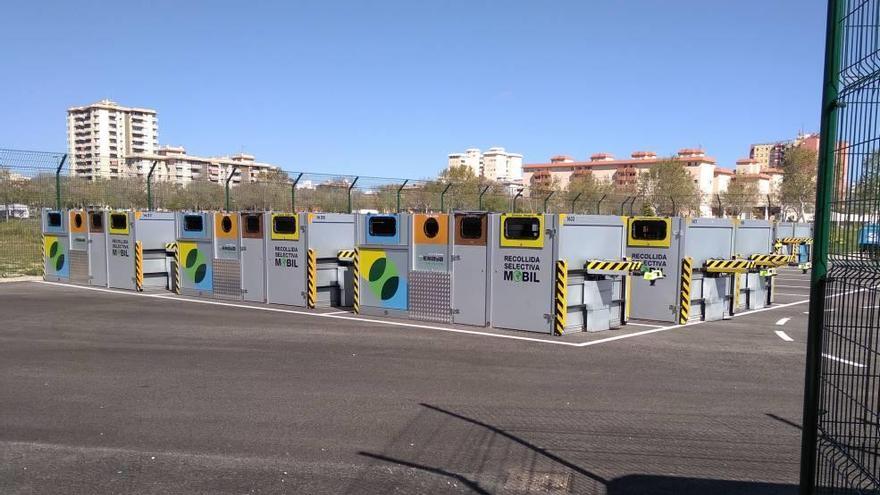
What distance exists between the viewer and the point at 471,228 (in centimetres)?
1097

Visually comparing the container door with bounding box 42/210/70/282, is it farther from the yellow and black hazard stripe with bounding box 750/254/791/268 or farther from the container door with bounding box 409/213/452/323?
the yellow and black hazard stripe with bounding box 750/254/791/268

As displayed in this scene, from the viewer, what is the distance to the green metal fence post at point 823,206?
3105mm

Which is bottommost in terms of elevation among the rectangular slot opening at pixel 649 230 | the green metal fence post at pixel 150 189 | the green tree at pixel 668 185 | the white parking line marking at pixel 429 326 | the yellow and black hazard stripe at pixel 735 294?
the white parking line marking at pixel 429 326

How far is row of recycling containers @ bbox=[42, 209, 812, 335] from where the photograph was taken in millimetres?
10398

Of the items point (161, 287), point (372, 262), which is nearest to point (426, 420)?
point (372, 262)

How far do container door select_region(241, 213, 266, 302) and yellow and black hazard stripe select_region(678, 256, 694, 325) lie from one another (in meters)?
8.55

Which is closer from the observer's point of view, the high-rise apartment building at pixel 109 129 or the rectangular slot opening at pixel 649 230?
the rectangular slot opening at pixel 649 230

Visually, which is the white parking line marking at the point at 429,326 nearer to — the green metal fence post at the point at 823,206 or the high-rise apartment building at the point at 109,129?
the green metal fence post at the point at 823,206

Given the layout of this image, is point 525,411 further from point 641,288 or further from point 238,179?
point 238,179

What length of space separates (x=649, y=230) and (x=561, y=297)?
10.3ft

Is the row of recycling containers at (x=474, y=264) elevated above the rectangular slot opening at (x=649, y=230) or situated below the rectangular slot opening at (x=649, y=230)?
below

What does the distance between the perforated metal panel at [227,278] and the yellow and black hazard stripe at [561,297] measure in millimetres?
7393

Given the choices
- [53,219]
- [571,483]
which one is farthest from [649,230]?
[53,219]

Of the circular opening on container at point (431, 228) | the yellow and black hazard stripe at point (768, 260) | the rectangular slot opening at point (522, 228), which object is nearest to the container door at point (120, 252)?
the circular opening on container at point (431, 228)
